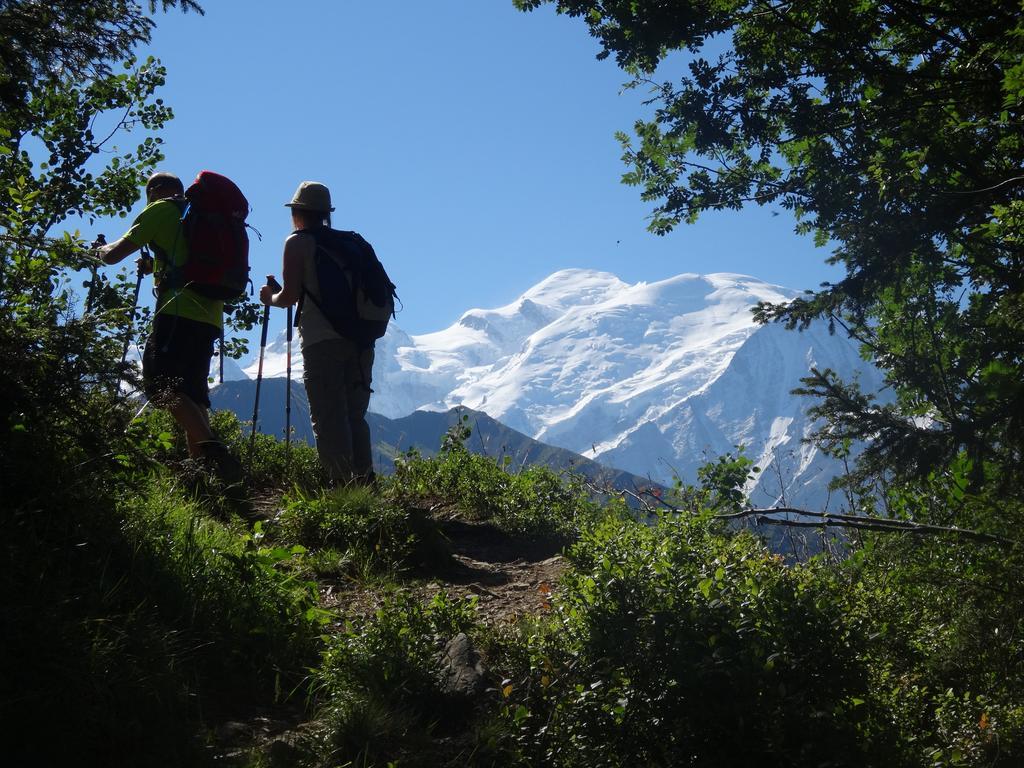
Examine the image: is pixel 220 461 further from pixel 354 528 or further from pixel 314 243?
pixel 314 243

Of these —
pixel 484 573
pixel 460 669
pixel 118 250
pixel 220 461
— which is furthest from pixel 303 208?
pixel 460 669

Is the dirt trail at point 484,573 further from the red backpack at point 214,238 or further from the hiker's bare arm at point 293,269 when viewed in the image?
the red backpack at point 214,238

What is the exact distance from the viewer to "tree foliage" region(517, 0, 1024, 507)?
647cm

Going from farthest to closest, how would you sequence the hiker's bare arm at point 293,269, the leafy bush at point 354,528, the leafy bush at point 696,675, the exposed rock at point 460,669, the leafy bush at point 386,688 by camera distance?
1. the hiker's bare arm at point 293,269
2. the leafy bush at point 354,528
3. the exposed rock at point 460,669
4. the leafy bush at point 386,688
5. the leafy bush at point 696,675

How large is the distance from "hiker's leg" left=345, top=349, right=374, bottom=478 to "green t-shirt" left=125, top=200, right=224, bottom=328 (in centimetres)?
122

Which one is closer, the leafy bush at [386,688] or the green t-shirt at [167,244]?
the leafy bush at [386,688]

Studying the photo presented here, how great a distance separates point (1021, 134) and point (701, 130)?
12.8ft

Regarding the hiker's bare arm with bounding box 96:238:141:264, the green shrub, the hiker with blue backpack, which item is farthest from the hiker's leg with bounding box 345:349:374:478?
the hiker's bare arm with bounding box 96:238:141:264

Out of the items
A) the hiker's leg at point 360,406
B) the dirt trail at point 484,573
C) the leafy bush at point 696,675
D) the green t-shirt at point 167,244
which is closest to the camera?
the leafy bush at point 696,675

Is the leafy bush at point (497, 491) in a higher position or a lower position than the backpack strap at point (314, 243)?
lower

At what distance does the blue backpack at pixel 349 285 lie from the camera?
7074 millimetres

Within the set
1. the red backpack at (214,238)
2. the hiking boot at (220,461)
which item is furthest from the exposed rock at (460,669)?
the red backpack at (214,238)

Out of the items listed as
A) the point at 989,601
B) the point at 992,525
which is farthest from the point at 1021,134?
the point at 989,601

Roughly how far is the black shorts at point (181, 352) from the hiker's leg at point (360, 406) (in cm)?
112
